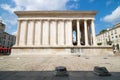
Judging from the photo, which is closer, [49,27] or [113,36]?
[49,27]

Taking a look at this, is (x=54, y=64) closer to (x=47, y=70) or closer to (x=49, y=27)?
(x=47, y=70)

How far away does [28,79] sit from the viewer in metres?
6.09

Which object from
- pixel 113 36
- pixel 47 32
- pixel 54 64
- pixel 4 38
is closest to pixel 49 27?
pixel 47 32

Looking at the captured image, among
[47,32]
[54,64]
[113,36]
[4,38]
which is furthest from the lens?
[4,38]

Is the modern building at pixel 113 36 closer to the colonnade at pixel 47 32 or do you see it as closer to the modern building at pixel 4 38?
the colonnade at pixel 47 32

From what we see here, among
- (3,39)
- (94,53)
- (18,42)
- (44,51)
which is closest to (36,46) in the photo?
(44,51)

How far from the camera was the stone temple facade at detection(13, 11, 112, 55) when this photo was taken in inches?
1281

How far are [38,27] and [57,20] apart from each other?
638cm

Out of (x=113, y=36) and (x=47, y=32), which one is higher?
(x=113, y=36)

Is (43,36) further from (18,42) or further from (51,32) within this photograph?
(18,42)

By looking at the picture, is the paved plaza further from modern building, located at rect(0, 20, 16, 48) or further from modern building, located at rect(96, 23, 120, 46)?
modern building, located at rect(0, 20, 16, 48)

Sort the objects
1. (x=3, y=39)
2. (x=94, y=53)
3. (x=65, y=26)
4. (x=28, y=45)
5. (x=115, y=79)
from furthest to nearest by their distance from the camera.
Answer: (x=3, y=39), (x=65, y=26), (x=28, y=45), (x=94, y=53), (x=115, y=79)

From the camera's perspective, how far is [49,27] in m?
33.3

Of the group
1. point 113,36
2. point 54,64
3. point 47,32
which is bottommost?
point 54,64
